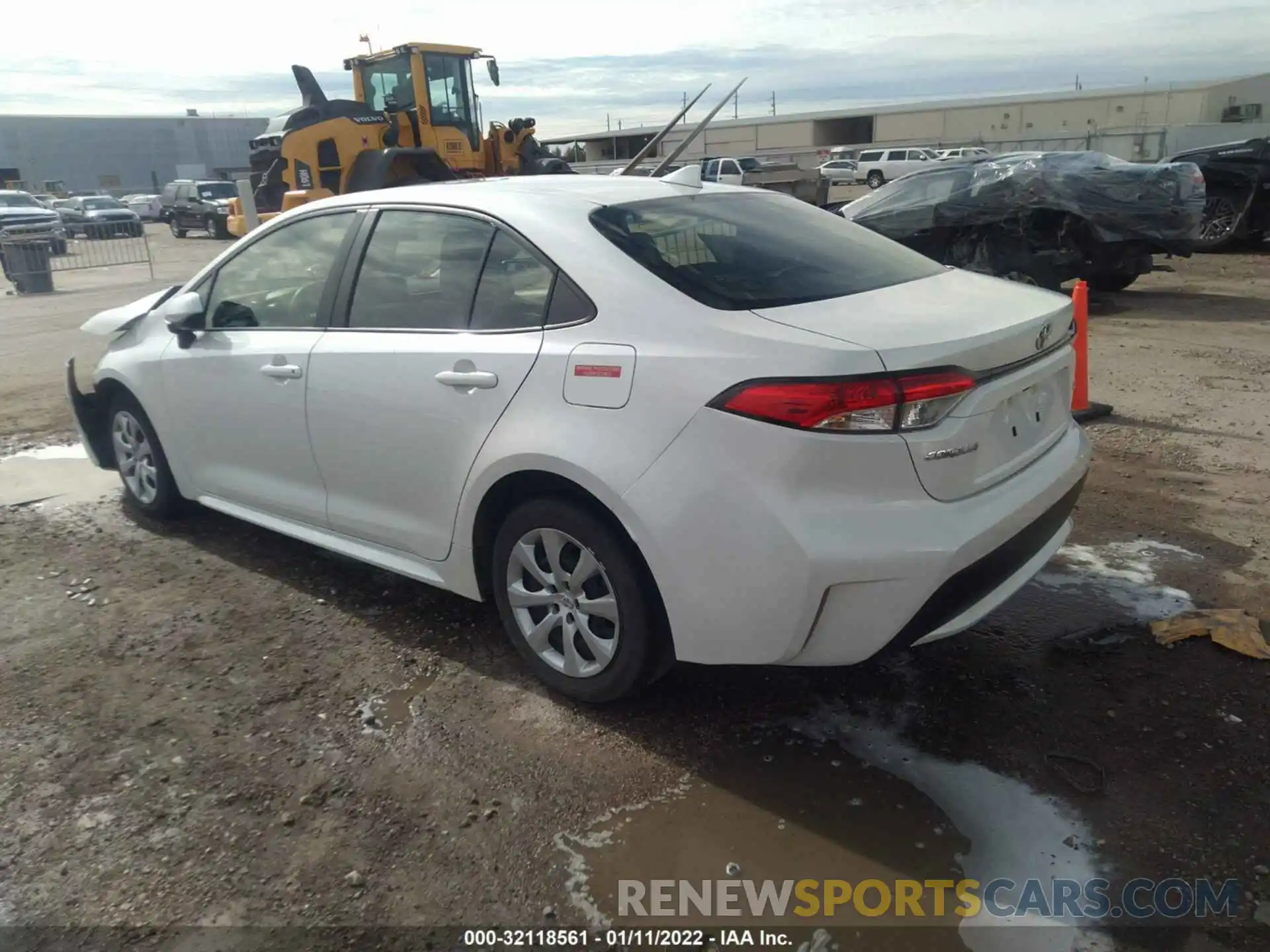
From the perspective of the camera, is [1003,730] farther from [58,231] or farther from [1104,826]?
[58,231]

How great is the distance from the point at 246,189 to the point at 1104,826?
51.2ft

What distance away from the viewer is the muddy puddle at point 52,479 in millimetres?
5754

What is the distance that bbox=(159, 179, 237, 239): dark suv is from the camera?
2958cm

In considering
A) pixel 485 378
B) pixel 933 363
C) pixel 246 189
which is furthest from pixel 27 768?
pixel 246 189

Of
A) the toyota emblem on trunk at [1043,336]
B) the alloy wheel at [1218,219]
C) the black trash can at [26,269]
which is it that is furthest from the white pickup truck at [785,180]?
the toyota emblem on trunk at [1043,336]

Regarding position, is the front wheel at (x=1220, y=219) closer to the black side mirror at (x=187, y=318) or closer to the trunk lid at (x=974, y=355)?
the trunk lid at (x=974, y=355)

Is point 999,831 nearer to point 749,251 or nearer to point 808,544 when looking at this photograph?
point 808,544

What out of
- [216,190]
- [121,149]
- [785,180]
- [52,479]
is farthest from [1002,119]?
[121,149]

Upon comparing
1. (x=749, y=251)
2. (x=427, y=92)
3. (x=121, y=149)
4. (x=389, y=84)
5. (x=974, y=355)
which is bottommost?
(x=974, y=355)

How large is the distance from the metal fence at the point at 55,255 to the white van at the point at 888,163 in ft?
81.3

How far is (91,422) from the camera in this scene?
212 inches

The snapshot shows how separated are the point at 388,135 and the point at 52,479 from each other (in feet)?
36.2

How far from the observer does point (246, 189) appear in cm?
1530

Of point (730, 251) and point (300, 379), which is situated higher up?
point (730, 251)
